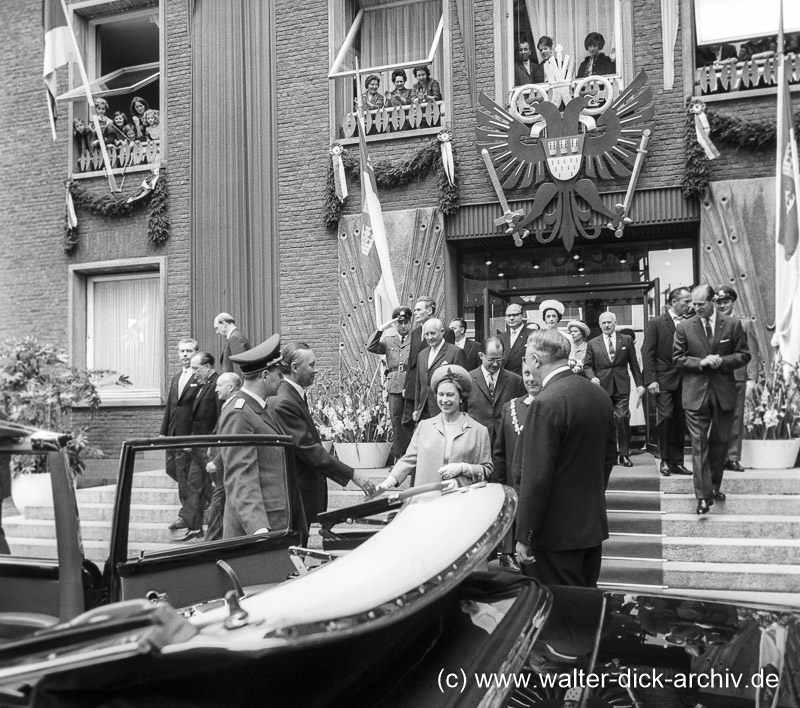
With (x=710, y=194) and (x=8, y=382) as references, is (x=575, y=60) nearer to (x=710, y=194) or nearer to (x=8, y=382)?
(x=710, y=194)

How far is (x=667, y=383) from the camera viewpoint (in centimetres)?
893

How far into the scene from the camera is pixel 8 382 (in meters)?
11.5

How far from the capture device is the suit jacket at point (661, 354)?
8.95 metres

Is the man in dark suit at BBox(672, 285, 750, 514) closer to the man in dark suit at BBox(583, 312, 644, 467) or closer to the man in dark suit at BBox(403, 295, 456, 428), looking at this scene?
the man in dark suit at BBox(583, 312, 644, 467)

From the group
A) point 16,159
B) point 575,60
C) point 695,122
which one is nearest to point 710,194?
point 695,122

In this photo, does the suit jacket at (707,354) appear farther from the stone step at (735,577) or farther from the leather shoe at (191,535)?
the leather shoe at (191,535)

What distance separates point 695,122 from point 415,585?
10865 mm

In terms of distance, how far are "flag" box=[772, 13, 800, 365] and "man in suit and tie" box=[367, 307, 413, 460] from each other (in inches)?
185

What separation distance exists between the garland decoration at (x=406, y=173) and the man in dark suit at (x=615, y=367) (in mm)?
3670

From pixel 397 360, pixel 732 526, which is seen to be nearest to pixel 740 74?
pixel 397 360

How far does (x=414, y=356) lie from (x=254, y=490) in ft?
20.6

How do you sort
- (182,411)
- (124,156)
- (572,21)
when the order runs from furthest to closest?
(124,156) < (572,21) < (182,411)

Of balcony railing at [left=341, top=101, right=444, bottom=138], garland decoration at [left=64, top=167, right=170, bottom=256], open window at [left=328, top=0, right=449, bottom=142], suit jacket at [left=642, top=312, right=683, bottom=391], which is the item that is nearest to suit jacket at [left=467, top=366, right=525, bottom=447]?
suit jacket at [left=642, top=312, right=683, bottom=391]

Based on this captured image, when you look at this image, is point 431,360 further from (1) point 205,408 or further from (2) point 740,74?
(2) point 740,74
